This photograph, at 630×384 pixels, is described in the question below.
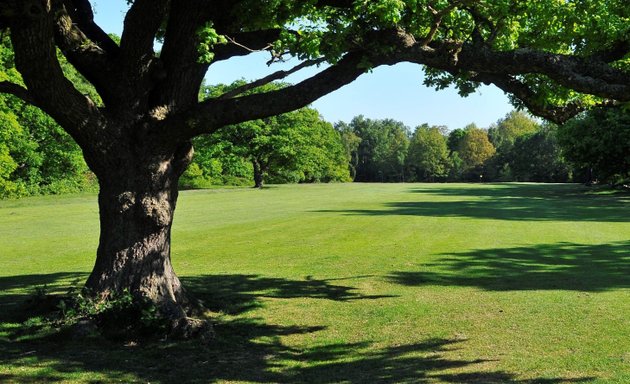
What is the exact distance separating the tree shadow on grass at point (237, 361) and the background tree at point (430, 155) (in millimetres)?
122472

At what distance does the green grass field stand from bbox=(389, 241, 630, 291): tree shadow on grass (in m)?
0.05

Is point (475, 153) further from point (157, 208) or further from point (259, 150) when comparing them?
point (157, 208)

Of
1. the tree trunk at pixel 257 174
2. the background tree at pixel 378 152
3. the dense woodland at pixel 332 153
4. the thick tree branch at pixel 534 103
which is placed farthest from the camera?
the background tree at pixel 378 152

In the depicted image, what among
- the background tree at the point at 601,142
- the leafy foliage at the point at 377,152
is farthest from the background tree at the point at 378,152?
the background tree at the point at 601,142

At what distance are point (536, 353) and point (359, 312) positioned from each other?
3.58 metres

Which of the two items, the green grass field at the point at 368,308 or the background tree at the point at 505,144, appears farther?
the background tree at the point at 505,144

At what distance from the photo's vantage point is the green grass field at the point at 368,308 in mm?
7027

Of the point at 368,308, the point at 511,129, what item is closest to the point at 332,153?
the point at 511,129

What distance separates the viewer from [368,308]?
10.7 meters

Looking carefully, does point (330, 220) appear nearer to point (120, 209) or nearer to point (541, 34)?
point (541, 34)

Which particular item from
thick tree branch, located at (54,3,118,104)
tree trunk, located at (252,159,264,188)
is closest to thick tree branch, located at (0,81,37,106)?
Result: thick tree branch, located at (54,3,118,104)

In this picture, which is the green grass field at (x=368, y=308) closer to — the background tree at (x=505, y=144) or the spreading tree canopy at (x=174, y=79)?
the spreading tree canopy at (x=174, y=79)

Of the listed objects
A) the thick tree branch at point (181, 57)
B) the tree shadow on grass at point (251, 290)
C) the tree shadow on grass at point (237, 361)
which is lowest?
the tree shadow on grass at point (251, 290)

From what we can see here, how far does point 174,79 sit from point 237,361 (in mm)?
4536
